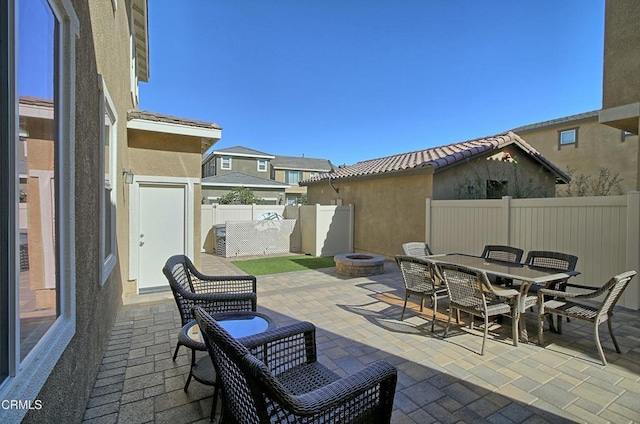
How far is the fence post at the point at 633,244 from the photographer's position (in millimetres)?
5715

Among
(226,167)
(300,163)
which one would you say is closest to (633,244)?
(226,167)

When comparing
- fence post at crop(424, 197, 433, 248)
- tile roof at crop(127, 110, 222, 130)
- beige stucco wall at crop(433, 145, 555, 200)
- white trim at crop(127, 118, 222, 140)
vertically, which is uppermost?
tile roof at crop(127, 110, 222, 130)

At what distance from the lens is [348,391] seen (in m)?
1.77

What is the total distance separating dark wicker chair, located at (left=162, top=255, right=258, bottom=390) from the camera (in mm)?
3371

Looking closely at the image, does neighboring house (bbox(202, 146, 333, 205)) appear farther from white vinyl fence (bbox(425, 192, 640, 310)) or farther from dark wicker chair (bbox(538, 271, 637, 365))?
dark wicker chair (bbox(538, 271, 637, 365))

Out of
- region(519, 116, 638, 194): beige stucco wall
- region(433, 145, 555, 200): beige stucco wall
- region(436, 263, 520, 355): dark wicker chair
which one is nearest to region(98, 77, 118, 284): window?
region(436, 263, 520, 355): dark wicker chair

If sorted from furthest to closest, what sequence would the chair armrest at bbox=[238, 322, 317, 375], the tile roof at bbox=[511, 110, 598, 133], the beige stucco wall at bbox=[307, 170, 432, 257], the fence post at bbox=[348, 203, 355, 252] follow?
the tile roof at bbox=[511, 110, 598, 133], the fence post at bbox=[348, 203, 355, 252], the beige stucco wall at bbox=[307, 170, 432, 257], the chair armrest at bbox=[238, 322, 317, 375]

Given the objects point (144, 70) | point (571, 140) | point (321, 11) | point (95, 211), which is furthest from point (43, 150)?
point (571, 140)

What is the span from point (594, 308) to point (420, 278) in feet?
7.55

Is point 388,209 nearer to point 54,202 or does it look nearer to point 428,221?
point 428,221

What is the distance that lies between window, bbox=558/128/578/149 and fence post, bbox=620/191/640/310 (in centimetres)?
1443

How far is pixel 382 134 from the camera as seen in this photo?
23.0 meters

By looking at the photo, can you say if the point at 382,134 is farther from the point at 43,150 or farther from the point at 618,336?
the point at 43,150

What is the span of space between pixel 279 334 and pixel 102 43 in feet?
13.5
